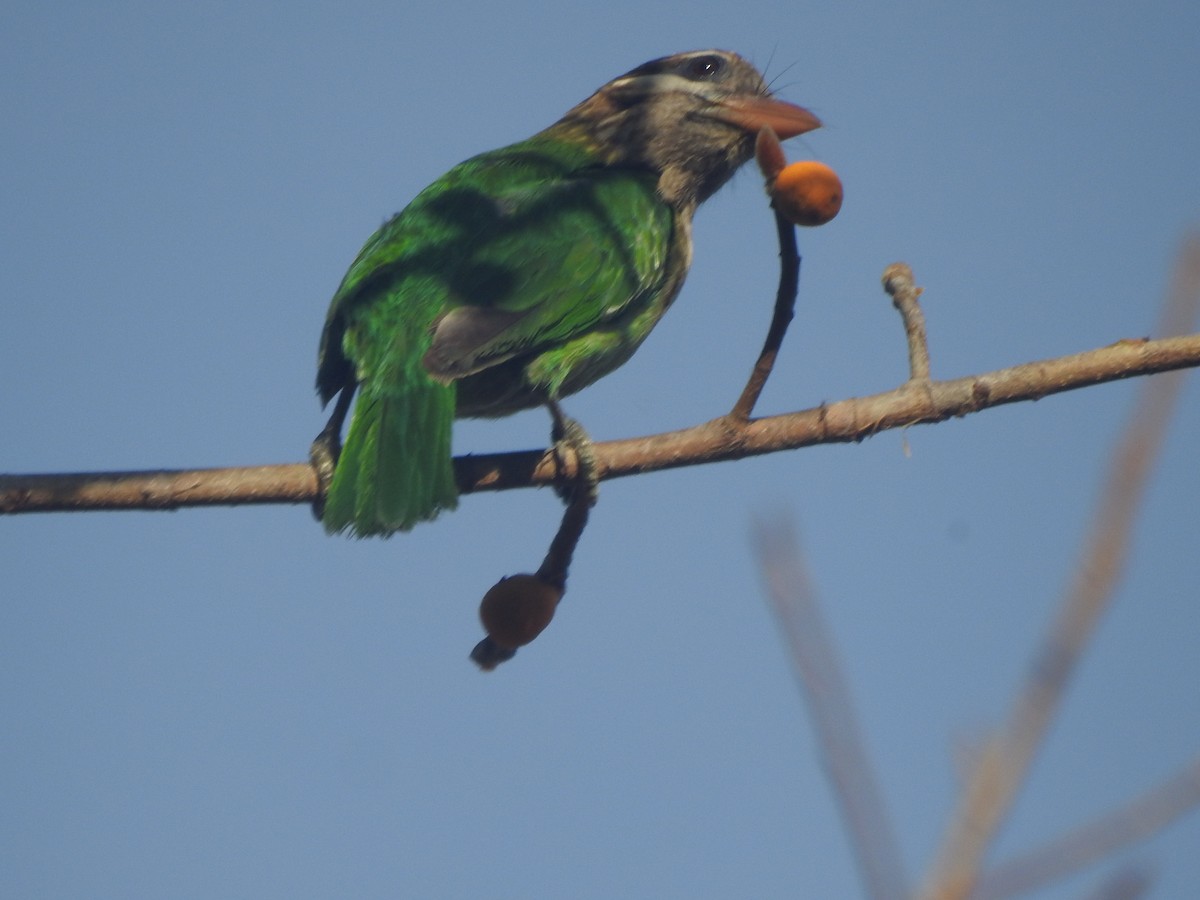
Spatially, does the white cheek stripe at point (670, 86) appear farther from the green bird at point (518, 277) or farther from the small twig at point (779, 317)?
the small twig at point (779, 317)

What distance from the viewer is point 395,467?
351 centimetres

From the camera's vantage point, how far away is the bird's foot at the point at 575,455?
11.2ft

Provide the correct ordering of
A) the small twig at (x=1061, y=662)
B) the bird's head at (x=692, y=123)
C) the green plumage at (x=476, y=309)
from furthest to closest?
the bird's head at (x=692, y=123) → the green plumage at (x=476, y=309) → the small twig at (x=1061, y=662)

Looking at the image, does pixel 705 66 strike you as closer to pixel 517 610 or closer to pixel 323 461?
pixel 323 461

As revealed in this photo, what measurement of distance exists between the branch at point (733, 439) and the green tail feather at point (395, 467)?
0.11m

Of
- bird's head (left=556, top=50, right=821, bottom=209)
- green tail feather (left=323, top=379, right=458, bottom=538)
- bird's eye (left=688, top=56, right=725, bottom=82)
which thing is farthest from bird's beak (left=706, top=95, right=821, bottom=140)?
green tail feather (left=323, top=379, right=458, bottom=538)

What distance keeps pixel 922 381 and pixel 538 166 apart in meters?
2.07

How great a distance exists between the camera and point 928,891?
1288mm

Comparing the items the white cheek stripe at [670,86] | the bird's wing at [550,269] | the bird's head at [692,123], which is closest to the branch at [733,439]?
the bird's wing at [550,269]

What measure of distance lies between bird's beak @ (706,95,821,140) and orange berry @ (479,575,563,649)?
2.52 meters

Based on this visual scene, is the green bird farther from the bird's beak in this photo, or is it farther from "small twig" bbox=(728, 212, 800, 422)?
"small twig" bbox=(728, 212, 800, 422)

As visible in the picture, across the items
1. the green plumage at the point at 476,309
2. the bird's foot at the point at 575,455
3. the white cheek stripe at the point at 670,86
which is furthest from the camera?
the white cheek stripe at the point at 670,86

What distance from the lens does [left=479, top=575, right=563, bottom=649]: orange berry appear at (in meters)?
3.08

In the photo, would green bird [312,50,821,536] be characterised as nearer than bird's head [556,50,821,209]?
Yes
